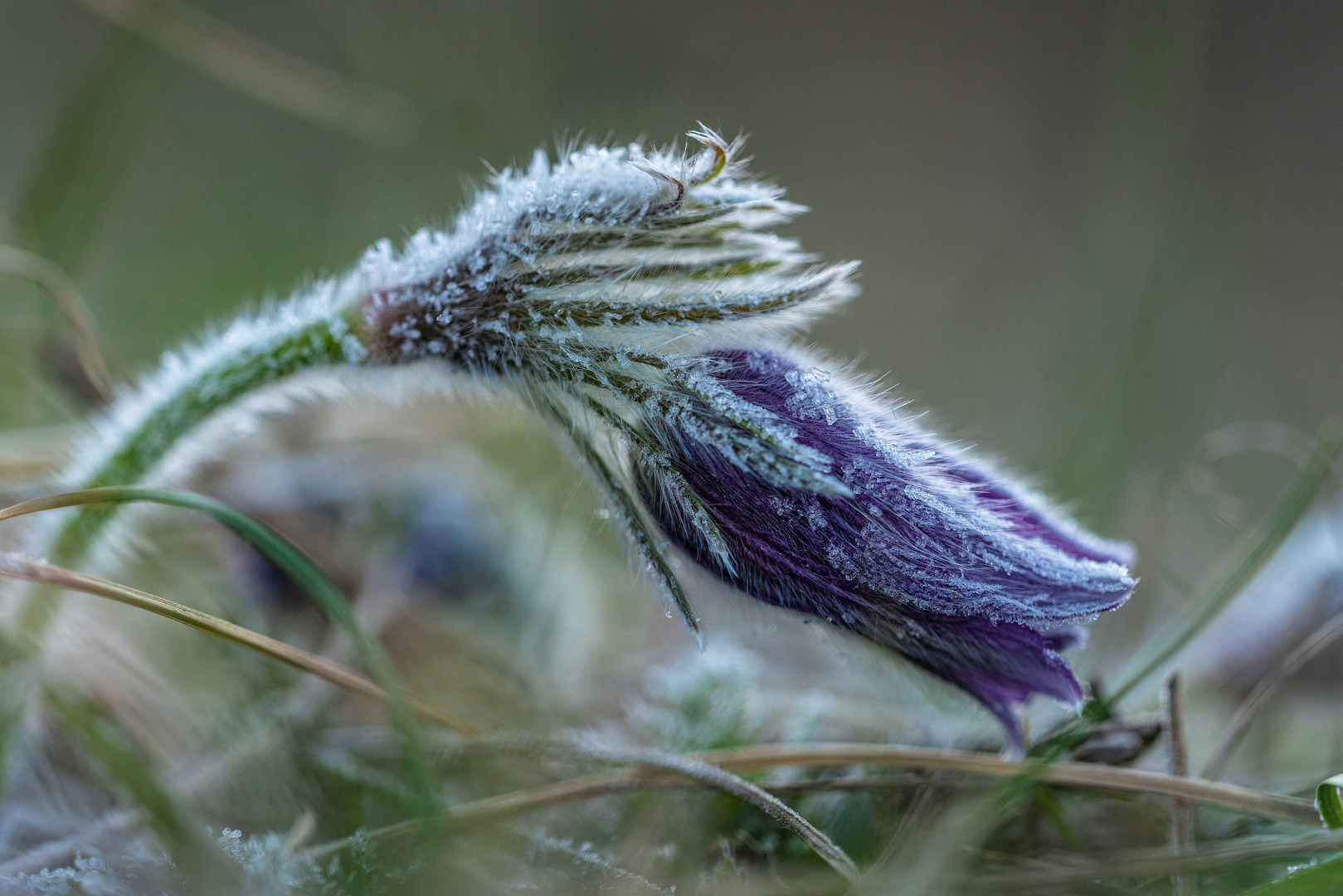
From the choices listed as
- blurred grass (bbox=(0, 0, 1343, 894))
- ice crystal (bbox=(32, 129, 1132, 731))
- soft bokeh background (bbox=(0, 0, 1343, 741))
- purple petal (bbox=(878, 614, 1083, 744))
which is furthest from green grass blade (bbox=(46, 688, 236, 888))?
soft bokeh background (bbox=(0, 0, 1343, 741))

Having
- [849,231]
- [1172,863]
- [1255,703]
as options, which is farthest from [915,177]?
[1172,863]

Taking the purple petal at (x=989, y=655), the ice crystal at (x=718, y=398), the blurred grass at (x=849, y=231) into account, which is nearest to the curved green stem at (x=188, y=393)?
the ice crystal at (x=718, y=398)

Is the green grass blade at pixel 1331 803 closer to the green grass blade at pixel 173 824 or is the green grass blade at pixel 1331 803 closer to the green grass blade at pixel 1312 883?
the green grass blade at pixel 1312 883

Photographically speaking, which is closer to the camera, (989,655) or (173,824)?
(173,824)

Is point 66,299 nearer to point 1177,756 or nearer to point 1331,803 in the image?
point 1177,756

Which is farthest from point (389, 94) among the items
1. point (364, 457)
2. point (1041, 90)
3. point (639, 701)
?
point (1041, 90)

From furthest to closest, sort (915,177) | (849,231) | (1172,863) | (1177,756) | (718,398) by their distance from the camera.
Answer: (915,177) < (849,231) < (1177,756) < (718,398) < (1172,863)

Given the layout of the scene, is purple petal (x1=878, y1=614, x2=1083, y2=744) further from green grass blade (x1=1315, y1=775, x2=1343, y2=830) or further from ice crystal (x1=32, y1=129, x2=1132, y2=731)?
green grass blade (x1=1315, y1=775, x2=1343, y2=830)
